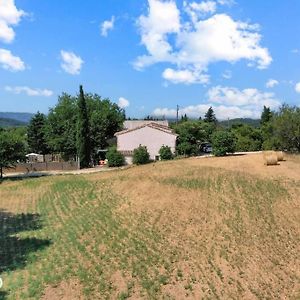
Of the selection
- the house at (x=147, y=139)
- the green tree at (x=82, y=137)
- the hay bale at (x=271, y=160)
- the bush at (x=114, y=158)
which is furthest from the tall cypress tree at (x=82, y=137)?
the hay bale at (x=271, y=160)

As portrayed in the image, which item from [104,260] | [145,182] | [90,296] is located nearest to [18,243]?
[104,260]

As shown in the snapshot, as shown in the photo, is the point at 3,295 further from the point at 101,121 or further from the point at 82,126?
the point at 101,121

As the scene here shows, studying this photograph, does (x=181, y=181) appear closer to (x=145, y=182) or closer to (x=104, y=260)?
(x=145, y=182)

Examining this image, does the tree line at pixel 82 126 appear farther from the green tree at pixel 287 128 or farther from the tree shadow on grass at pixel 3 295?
the tree shadow on grass at pixel 3 295

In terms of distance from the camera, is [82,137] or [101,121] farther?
[101,121]

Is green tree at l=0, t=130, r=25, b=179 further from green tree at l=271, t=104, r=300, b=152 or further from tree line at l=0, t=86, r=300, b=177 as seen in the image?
green tree at l=271, t=104, r=300, b=152

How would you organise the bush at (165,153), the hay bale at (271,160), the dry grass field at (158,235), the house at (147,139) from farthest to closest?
the house at (147,139) → the bush at (165,153) → the hay bale at (271,160) → the dry grass field at (158,235)

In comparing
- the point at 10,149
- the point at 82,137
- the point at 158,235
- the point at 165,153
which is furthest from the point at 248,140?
the point at 158,235

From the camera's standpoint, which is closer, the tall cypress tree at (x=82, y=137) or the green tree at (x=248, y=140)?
the tall cypress tree at (x=82, y=137)
